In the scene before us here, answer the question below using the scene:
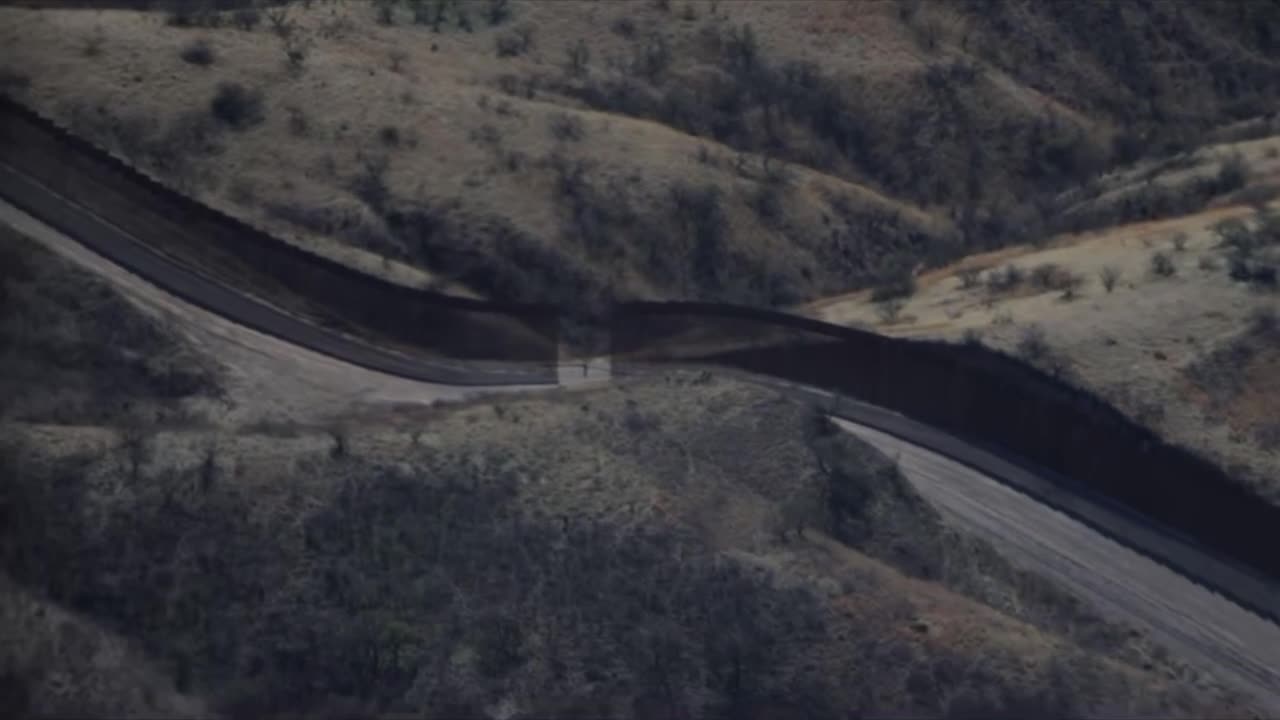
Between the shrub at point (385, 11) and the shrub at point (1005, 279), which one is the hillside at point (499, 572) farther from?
the shrub at point (385, 11)

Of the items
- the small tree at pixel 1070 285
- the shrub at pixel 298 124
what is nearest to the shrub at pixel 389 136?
the shrub at pixel 298 124

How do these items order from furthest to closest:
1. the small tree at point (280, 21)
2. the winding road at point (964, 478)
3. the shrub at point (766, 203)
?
the shrub at point (766, 203) → the small tree at point (280, 21) → the winding road at point (964, 478)

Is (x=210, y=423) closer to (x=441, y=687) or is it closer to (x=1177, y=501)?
(x=441, y=687)

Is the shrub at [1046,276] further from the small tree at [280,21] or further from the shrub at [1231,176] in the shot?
the small tree at [280,21]

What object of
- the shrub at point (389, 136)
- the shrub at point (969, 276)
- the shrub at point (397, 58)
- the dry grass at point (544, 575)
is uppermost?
the shrub at point (397, 58)

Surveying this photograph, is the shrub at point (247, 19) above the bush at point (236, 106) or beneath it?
above

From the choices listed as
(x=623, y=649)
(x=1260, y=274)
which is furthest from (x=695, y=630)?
(x=1260, y=274)

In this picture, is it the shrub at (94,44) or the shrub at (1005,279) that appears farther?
the shrub at (1005,279)

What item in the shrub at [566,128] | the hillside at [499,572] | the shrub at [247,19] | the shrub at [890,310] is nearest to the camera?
the hillside at [499,572]

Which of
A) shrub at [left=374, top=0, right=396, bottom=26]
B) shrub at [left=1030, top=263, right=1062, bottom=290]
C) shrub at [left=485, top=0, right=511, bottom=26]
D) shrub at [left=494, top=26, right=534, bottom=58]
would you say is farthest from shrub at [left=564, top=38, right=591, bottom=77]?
shrub at [left=1030, top=263, right=1062, bottom=290]

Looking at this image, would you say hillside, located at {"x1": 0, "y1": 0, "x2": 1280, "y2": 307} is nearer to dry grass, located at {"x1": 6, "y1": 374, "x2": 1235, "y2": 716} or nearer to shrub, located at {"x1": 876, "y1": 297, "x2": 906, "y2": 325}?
shrub, located at {"x1": 876, "y1": 297, "x2": 906, "y2": 325}
